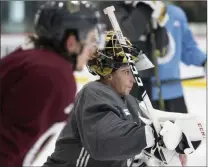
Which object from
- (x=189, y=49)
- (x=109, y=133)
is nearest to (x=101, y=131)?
(x=109, y=133)

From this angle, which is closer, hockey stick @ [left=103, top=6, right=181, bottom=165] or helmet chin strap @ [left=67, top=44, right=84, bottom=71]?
hockey stick @ [left=103, top=6, right=181, bottom=165]

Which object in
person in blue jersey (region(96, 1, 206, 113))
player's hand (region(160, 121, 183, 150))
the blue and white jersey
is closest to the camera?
player's hand (region(160, 121, 183, 150))

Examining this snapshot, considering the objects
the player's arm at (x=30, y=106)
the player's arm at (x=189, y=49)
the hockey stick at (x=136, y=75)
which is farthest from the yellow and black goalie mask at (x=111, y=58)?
the player's arm at (x=189, y=49)

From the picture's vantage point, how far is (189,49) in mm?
1835

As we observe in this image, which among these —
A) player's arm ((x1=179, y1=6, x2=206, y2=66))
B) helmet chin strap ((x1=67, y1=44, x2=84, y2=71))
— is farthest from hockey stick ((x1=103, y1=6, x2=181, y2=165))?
player's arm ((x1=179, y1=6, x2=206, y2=66))

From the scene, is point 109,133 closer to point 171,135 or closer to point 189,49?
point 171,135

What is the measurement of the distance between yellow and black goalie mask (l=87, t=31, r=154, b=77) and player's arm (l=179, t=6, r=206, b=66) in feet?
1.39

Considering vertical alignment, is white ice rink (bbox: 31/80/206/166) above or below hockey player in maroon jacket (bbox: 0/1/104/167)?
below

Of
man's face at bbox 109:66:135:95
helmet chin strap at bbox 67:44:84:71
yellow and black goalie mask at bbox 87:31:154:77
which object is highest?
yellow and black goalie mask at bbox 87:31:154:77

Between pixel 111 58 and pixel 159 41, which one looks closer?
pixel 111 58

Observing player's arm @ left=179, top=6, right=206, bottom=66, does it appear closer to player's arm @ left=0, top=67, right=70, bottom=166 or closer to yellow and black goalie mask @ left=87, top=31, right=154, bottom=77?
yellow and black goalie mask @ left=87, top=31, right=154, bottom=77

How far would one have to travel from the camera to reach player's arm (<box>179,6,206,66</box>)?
1.83 metres

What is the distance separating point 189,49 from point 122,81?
483mm

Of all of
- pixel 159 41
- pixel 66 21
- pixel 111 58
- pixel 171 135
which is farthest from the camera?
pixel 159 41
